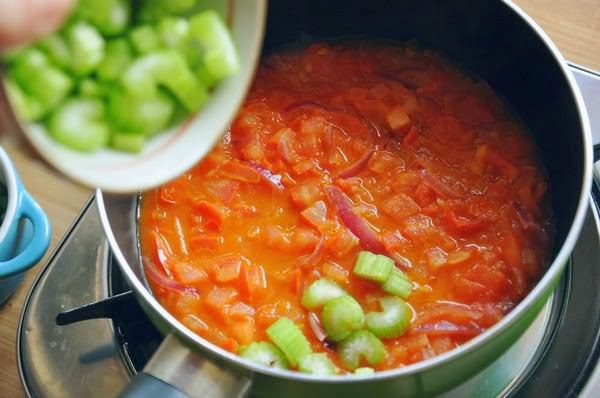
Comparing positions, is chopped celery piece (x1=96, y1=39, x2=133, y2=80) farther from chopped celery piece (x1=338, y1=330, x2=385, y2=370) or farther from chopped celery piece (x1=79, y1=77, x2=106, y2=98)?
chopped celery piece (x1=338, y1=330, x2=385, y2=370)

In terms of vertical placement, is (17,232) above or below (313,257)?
below

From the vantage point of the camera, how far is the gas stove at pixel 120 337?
1.29 meters

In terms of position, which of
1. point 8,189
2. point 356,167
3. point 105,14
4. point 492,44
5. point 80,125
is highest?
point 105,14

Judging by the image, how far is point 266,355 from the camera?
124 centimetres

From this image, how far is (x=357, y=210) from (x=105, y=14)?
2.17 feet

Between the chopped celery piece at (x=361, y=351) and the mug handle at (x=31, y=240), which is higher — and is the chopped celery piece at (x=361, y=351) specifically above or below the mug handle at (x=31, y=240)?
above

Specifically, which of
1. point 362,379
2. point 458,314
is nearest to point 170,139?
point 362,379

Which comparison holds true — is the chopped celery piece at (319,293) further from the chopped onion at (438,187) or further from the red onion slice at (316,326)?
the chopped onion at (438,187)

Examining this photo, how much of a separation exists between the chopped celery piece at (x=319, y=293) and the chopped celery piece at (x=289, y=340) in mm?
63

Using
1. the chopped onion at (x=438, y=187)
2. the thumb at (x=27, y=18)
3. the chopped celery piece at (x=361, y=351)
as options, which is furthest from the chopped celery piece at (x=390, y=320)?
the thumb at (x=27, y=18)

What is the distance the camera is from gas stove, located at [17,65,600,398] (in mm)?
1293

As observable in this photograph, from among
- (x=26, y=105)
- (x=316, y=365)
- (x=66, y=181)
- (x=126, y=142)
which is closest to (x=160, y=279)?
(x=66, y=181)

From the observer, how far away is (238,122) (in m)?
1.55

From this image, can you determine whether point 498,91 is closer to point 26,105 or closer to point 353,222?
point 353,222
